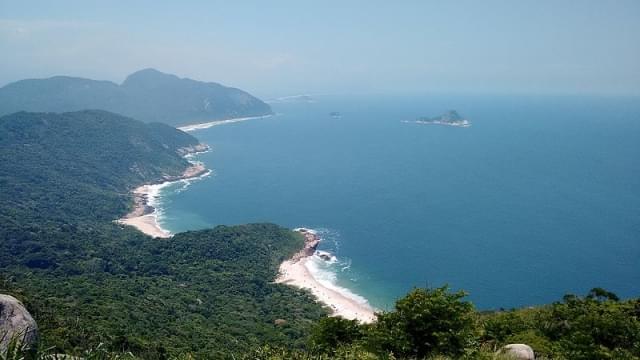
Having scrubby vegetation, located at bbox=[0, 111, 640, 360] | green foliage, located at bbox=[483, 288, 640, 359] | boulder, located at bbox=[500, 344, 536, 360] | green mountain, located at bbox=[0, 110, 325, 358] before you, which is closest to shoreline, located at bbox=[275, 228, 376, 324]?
green mountain, located at bbox=[0, 110, 325, 358]

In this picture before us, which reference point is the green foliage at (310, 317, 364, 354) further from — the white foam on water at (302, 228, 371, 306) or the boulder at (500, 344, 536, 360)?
the white foam on water at (302, 228, 371, 306)

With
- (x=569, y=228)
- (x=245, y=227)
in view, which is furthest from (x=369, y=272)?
(x=569, y=228)

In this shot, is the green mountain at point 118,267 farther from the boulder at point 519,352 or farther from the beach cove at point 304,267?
the boulder at point 519,352

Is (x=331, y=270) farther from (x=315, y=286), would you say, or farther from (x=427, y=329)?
(x=427, y=329)

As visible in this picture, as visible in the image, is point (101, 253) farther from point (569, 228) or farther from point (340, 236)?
point (569, 228)

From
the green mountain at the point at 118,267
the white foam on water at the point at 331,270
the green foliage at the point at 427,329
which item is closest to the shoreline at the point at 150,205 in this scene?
the green mountain at the point at 118,267

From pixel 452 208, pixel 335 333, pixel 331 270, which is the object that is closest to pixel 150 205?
pixel 331 270
